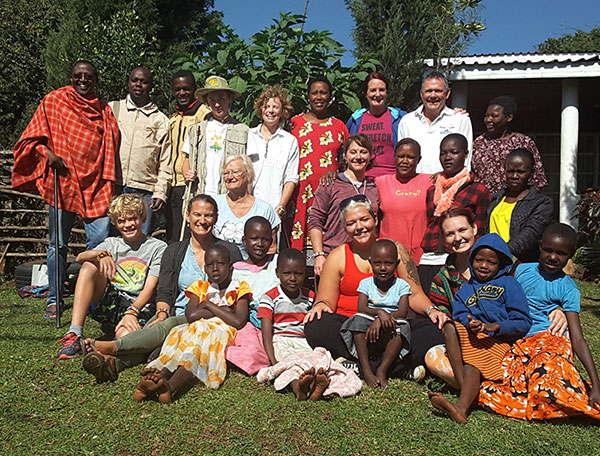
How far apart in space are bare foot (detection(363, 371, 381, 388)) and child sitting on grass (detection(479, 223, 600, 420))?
640mm

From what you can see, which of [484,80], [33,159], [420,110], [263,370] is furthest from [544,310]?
Answer: [484,80]

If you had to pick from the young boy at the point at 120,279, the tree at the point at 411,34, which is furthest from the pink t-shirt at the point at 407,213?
the tree at the point at 411,34

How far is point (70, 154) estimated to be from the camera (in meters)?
5.30

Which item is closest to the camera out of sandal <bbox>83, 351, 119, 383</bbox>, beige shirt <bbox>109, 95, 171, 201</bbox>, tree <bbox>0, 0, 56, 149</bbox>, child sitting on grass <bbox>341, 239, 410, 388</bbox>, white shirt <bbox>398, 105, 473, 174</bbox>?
sandal <bbox>83, 351, 119, 383</bbox>

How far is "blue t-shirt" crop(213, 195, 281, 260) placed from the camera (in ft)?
15.3

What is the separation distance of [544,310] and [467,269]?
528mm

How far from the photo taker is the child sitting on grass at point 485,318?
3.36m

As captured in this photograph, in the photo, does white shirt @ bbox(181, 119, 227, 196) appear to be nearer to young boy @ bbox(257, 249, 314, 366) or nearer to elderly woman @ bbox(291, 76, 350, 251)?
elderly woman @ bbox(291, 76, 350, 251)

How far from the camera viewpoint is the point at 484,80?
9.66 metres

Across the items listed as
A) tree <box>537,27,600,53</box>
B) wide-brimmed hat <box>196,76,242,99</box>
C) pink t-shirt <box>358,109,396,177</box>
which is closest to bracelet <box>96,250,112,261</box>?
wide-brimmed hat <box>196,76,242,99</box>

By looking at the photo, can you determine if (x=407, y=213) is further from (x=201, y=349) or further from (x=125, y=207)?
(x=125, y=207)

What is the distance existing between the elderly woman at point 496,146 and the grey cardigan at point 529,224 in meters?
0.62

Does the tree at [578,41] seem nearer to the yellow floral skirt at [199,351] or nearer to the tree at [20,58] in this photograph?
the tree at [20,58]

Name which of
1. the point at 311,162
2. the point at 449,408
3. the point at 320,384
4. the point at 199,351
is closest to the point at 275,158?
the point at 311,162
